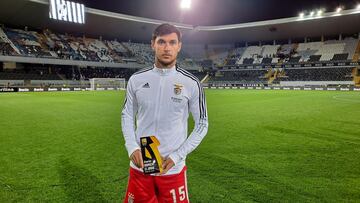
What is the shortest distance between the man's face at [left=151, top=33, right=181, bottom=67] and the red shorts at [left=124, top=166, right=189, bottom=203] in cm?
98

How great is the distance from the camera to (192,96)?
8.86 feet

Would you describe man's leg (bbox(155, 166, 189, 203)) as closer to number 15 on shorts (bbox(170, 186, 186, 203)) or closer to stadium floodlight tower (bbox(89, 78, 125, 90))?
number 15 on shorts (bbox(170, 186, 186, 203))

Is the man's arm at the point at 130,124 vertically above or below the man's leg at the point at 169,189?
above

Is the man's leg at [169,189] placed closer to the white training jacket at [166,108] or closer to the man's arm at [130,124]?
the white training jacket at [166,108]

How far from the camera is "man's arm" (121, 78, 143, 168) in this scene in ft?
8.36

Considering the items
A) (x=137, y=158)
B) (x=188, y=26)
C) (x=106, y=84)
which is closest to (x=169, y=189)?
(x=137, y=158)

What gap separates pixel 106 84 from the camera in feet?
157

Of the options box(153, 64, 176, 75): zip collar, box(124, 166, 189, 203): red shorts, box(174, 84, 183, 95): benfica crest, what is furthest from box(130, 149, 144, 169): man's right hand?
box(153, 64, 176, 75): zip collar

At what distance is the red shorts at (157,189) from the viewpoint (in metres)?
2.53

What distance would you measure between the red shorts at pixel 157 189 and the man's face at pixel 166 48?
0.98m

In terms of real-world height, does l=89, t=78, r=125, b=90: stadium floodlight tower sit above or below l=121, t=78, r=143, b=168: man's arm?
above

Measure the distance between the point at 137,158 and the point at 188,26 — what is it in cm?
6112

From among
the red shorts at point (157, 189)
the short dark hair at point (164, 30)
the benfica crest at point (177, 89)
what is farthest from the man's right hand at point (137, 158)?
the short dark hair at point (164, 30)

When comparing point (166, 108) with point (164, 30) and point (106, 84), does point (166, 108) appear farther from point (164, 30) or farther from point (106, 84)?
point (106, 84)
